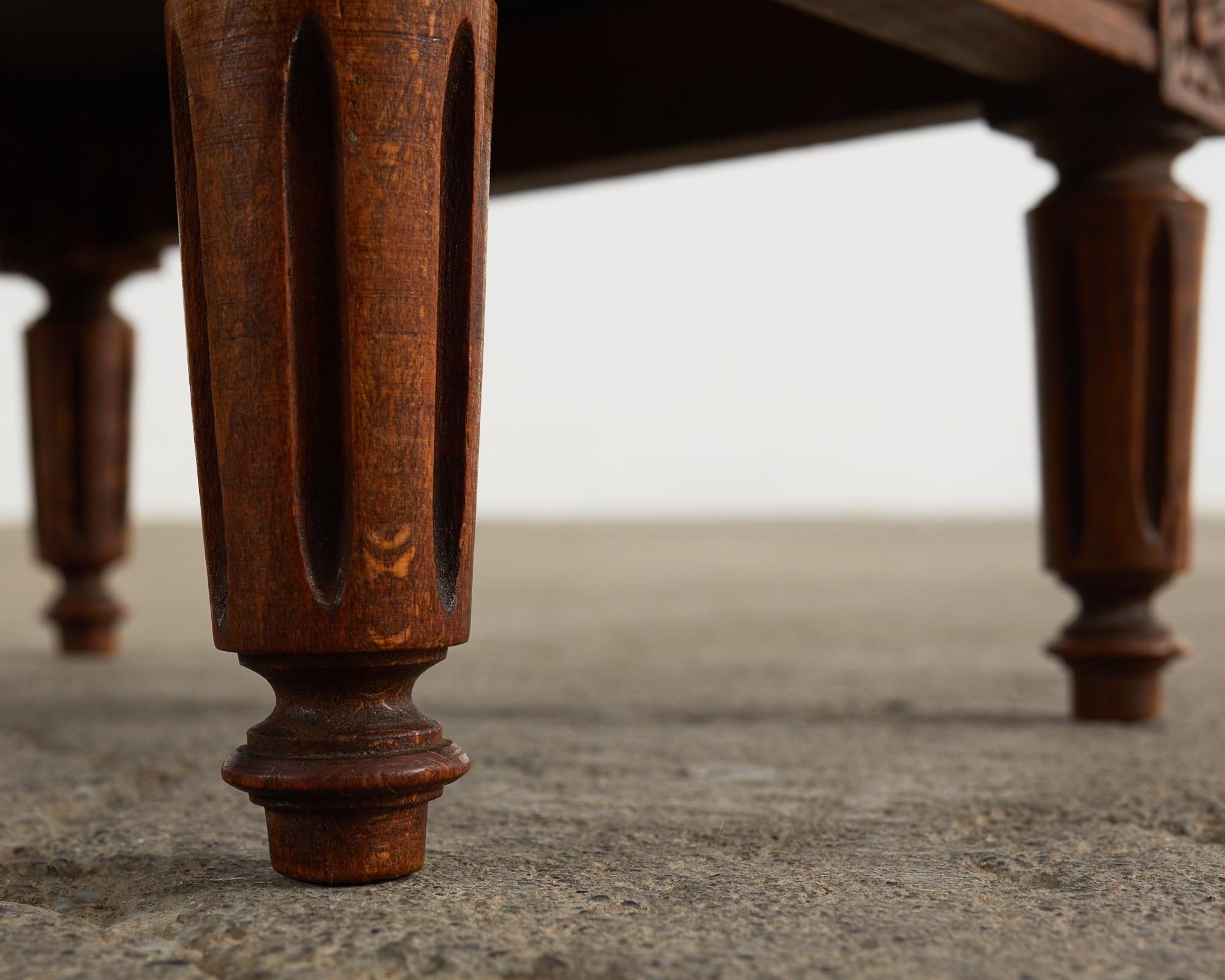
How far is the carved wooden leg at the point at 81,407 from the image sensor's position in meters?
2.61

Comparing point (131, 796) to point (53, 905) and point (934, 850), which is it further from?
point (934, 850)

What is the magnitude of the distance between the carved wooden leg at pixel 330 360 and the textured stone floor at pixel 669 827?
123 mm

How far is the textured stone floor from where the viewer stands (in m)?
0.85

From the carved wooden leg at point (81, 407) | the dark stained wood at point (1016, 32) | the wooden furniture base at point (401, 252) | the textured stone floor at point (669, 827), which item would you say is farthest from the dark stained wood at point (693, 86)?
the carved wooden leg at point (81, 407)

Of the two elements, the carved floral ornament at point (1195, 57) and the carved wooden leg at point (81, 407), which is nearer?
the carved floral ornament at point (1195, 57)

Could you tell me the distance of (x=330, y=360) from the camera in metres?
0.92

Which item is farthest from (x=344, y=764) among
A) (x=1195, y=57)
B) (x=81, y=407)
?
(x=81, y=407)

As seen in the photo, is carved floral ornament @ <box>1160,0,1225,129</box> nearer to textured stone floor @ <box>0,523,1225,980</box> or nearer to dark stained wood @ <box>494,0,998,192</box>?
dark stained wood @ <box>494,0,998,192</box>

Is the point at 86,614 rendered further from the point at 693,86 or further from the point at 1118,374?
the point at 1118,374

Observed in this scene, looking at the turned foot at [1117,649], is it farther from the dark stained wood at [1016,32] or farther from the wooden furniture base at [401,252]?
the dark stained wood at [1016,32]

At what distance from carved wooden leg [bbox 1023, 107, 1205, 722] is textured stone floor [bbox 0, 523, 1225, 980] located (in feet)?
0.52

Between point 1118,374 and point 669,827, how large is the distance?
93cm

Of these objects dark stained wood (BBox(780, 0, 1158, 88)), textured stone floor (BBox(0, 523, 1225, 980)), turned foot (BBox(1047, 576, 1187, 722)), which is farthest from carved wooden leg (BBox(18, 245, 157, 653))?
turned foot (BBox(1047, 576, 1187, 722))

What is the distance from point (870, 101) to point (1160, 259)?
423 mm
